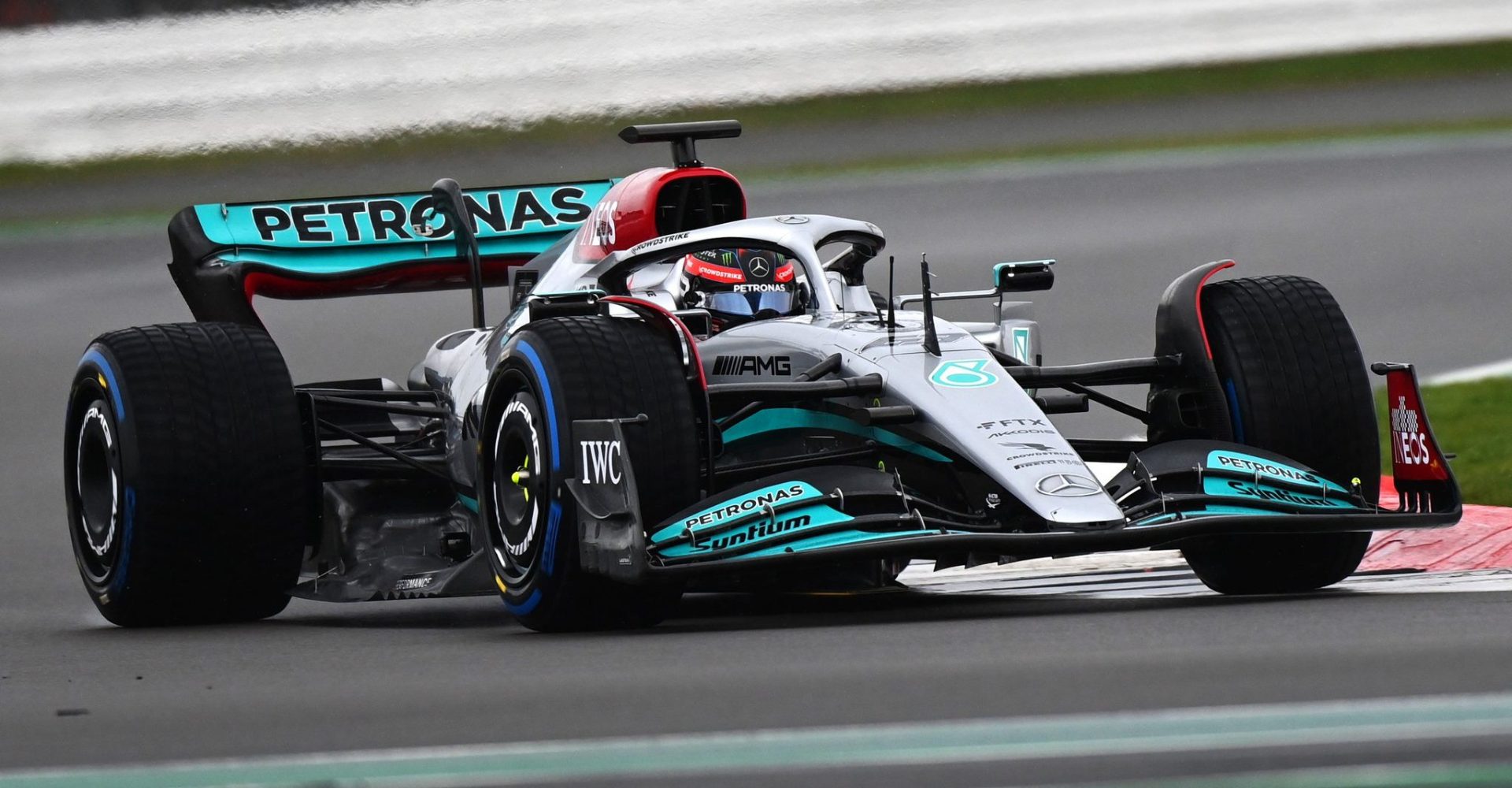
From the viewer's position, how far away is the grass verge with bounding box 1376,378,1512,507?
10.7 meters

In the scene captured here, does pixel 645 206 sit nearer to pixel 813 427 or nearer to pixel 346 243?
pixel 813 427

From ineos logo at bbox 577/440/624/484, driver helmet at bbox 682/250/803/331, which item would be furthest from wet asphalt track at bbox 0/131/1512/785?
driver helmet at bbox 682/250/803/331

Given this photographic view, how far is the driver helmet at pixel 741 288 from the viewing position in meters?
8.87

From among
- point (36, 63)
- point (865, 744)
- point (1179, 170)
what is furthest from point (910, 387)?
point (36, 63)

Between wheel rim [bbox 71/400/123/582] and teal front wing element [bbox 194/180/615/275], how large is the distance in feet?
4.88

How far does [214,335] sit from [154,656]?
5.58ft

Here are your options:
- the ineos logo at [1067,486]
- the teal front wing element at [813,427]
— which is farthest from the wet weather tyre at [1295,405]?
the teal front wing element at [813,427]

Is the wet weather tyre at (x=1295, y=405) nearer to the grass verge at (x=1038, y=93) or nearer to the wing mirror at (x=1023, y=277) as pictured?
the wing mirror at (x=1023, y=277)


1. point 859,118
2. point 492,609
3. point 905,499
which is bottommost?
point 492,609

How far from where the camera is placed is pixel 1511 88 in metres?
24.0

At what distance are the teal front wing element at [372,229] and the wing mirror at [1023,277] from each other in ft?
8.87

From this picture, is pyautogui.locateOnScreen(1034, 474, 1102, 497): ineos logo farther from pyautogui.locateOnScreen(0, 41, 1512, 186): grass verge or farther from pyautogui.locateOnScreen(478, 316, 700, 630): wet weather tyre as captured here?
pyautogui.locateOnScreen(0, 41, 1512, 186): grass verge

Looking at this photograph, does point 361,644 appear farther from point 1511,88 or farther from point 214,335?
point 1511,88

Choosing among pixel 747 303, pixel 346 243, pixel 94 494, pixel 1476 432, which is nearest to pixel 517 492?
pixel 747 303
